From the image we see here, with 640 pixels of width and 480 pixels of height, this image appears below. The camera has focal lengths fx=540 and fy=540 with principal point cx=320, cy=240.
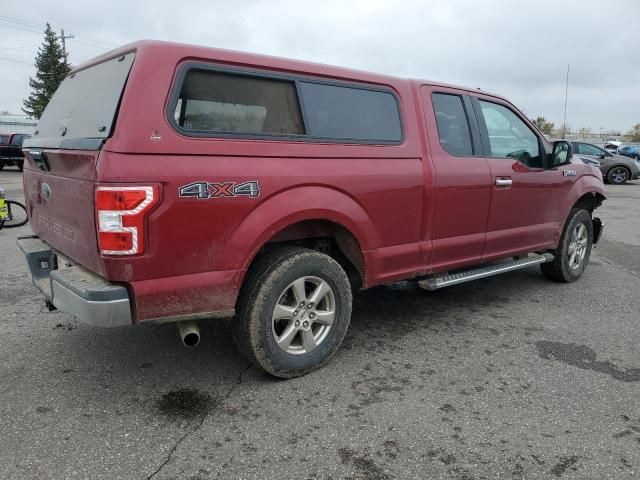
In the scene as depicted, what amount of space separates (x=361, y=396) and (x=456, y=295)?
2.46 m

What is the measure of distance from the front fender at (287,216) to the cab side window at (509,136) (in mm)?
1723

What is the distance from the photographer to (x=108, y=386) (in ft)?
10.9

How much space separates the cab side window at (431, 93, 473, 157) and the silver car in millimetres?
18698

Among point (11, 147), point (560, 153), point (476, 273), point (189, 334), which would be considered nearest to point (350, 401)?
point (189, 334)

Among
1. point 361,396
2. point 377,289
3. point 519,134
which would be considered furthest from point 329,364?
point 519,134

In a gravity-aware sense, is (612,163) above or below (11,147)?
below

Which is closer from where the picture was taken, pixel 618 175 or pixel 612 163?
pixel 612 163

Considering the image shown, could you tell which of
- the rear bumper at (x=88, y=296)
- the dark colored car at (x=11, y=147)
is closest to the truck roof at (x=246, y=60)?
the rear bumper at (x=88, y=296)

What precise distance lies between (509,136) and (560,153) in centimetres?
63

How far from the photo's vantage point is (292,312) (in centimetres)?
333

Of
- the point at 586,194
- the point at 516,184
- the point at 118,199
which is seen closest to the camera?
the point at 118,199

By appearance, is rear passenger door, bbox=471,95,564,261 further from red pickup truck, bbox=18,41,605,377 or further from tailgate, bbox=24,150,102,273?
tailgate, bbox=24,150,102,273

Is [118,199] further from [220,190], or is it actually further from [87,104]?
[87,104]

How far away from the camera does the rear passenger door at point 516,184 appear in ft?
15.1
